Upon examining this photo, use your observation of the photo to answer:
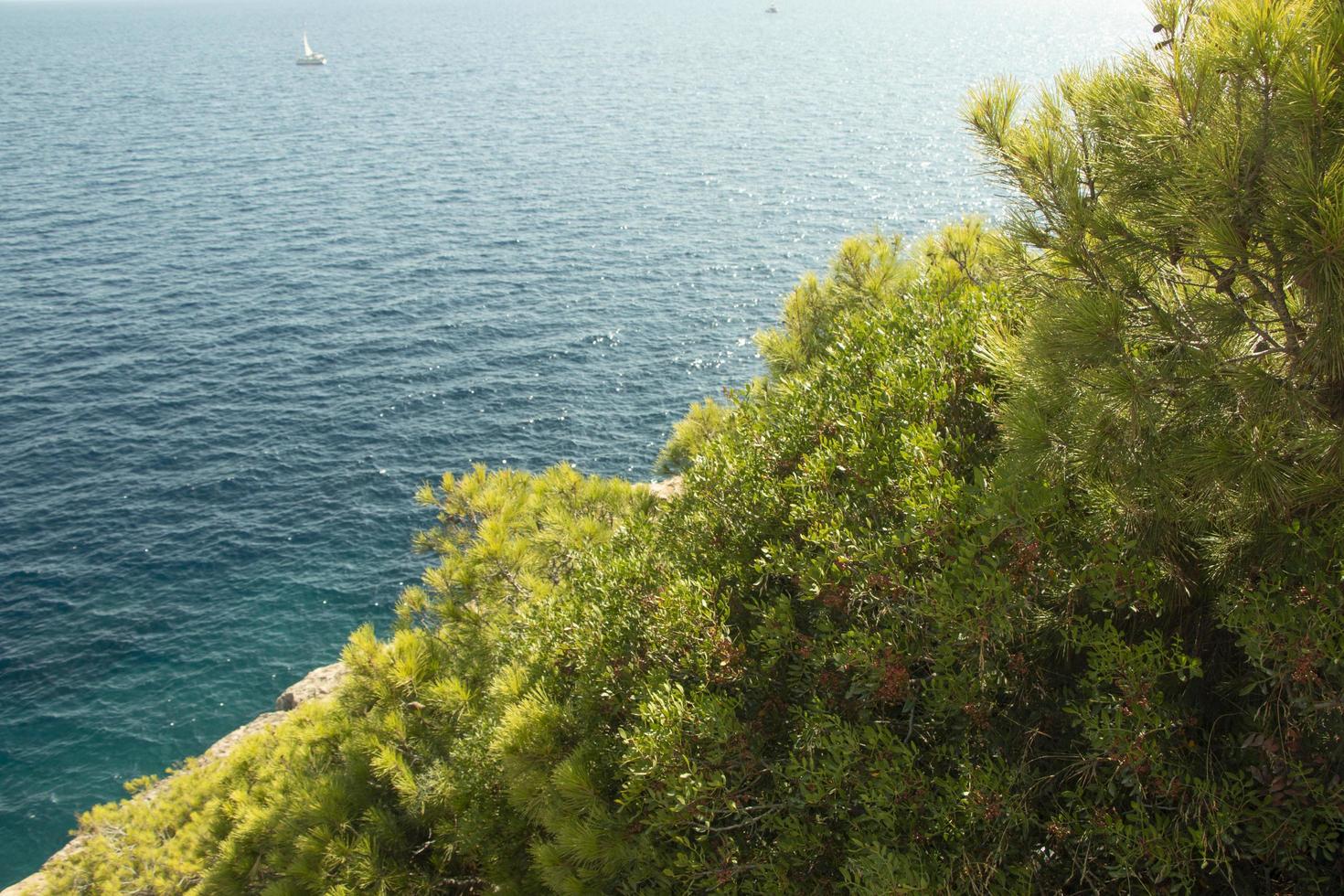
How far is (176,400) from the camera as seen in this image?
40.0 m

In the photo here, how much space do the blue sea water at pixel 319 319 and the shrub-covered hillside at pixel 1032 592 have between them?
2.64 m

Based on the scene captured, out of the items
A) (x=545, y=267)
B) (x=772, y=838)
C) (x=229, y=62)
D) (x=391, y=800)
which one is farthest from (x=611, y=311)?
(x=229, y=62)

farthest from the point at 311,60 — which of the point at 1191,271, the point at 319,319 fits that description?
the point at 1191,271

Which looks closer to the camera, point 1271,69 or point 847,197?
point 1271,69

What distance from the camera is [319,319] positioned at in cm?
4675

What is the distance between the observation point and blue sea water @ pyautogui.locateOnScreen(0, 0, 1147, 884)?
1152 inches

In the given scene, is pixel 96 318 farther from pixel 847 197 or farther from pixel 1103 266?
pixel 1103 266

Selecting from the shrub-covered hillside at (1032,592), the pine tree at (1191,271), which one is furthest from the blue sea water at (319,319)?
the shrub-covered hillside at (1032,592)

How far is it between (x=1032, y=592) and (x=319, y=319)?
1780 inches

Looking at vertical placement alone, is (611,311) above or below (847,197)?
below

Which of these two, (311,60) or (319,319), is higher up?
(311,60)

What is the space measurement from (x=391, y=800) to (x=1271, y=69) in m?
11.7

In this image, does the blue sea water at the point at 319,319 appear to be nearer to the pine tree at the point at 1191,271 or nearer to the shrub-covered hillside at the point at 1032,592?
the pine tree at the point at 1191,271

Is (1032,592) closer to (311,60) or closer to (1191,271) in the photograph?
(1191,271)
